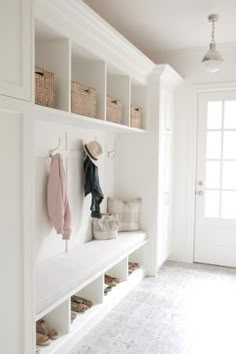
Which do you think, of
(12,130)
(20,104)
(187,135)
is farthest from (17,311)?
(187,135)

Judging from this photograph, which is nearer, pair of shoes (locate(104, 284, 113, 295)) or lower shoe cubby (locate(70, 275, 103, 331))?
lower shoe cubby (locate(70, 275, 103, 331))

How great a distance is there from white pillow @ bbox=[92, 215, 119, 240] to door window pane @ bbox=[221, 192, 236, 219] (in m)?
1.50

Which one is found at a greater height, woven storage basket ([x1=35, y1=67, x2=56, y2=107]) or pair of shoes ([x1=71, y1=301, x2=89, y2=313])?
woven storage basket ([x1=35, y1=67, x2=56, y2=107])

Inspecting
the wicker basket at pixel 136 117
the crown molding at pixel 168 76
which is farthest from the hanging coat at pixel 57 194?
the crown molding at pixel 168 76

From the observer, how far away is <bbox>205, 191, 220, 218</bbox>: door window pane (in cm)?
425

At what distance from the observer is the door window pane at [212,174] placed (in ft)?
13.9

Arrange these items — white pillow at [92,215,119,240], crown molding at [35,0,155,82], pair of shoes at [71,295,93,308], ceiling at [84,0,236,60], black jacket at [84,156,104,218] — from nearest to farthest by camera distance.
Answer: crown molding at [35,0,155,82]
pair of shoes at [71,295,93,308]
ceiling at [84,0,236,60]
black jacket at [84,156,104,218]
white pillow at [92,215,119,240]

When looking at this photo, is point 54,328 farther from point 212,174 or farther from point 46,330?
point 212,174

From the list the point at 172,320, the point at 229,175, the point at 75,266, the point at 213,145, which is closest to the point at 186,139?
the point at 213,145

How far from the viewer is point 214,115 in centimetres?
421

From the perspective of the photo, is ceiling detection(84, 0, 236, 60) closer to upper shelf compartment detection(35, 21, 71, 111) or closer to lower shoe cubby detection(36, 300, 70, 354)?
upper shelf compartment detection(35, 21, 71, 111)

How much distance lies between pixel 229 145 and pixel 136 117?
129 cm

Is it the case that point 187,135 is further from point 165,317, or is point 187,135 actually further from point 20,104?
point 20,104

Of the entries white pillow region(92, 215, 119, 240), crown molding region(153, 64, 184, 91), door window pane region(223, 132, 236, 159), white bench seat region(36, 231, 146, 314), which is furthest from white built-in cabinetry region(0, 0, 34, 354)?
door window pane region(223, 132, 236, 159)
